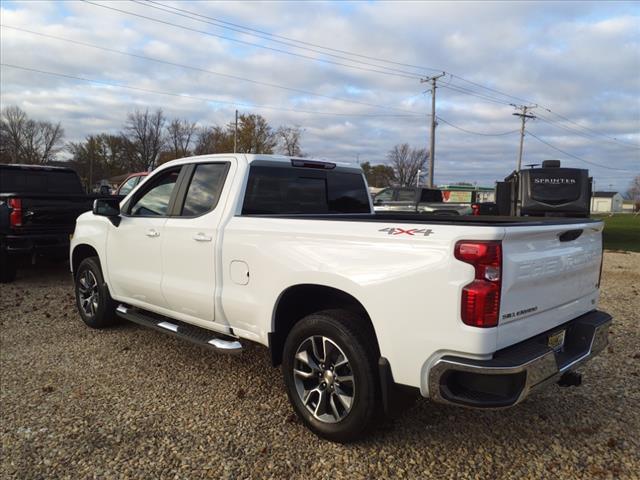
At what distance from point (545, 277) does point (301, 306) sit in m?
1.63

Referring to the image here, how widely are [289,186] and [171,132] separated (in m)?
87.9

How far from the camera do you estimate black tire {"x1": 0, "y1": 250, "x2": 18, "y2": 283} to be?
8008mm

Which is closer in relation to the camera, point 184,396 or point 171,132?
point 184,396

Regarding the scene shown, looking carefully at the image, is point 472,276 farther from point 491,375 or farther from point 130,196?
point 130,196

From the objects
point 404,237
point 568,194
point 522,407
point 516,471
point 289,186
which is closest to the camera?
point 404,237

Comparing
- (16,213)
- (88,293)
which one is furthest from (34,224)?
(88,293)

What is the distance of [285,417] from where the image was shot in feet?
11.9

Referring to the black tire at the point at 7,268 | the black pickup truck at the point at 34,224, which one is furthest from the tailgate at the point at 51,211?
the black tire at the point at 7,268

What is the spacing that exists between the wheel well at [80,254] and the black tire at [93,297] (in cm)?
14

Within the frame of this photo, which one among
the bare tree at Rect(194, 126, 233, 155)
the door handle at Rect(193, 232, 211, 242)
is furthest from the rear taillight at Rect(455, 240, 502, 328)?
the bare tree at Rect(194, 126, 233, 155)

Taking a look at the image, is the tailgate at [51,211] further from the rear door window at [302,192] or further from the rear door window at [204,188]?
the rear door window at [302,192]

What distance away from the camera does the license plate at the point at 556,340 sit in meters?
2.97

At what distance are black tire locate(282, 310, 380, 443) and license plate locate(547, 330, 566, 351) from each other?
3.41 ft

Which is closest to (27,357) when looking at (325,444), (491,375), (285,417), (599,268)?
(285,417)
